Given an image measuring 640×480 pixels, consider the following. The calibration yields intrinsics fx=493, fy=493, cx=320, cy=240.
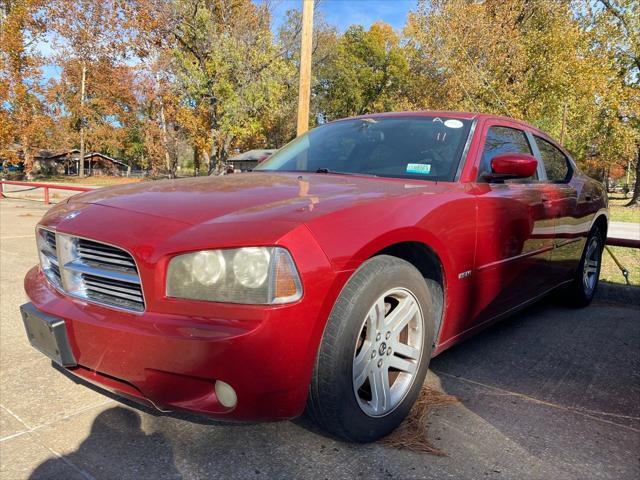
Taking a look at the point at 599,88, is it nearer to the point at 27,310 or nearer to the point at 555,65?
the point at 555,65

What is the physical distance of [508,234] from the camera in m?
3.04

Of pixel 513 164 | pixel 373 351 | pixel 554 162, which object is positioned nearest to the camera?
pixel 373 351

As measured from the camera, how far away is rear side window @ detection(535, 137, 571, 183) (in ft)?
13.0

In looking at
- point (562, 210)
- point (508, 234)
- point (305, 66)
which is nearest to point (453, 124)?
point (508, 234)

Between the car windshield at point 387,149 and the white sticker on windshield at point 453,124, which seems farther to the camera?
the white sticker on windshield at point 453,124

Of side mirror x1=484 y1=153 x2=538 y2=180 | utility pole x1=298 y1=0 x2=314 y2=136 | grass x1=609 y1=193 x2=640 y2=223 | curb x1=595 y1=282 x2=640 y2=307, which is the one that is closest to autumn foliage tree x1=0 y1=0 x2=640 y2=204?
grass x1=609 y1=193 x2=640 y2=223

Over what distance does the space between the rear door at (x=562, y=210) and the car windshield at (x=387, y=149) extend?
97 cm

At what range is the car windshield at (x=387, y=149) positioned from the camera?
2.98 m

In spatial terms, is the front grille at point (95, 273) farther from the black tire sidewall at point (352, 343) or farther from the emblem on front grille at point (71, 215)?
the black tire sidewall at point (352, 343)

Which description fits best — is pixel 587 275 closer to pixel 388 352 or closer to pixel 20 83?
pixel 388 352

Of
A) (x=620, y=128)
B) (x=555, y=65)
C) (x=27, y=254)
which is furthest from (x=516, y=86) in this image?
(x=27, y=254)

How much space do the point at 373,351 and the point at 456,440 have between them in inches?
23.6

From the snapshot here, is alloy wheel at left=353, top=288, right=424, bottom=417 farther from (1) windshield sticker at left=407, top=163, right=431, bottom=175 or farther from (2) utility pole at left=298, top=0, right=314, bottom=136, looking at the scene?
(2) utility pole at left=298, top=0, right=314, bottom=136

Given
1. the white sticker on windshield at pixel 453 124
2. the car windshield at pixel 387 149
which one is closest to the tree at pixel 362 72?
the car windshield at pixel 387 149
